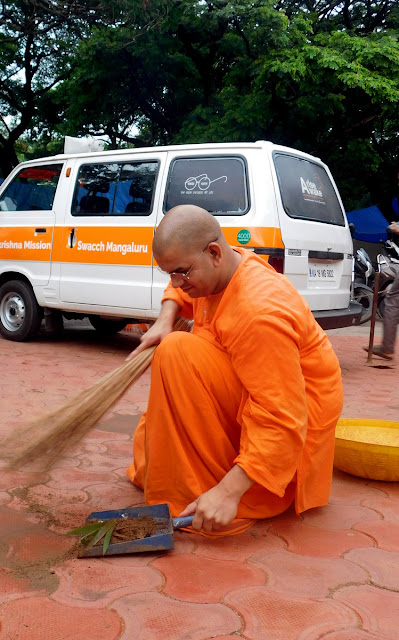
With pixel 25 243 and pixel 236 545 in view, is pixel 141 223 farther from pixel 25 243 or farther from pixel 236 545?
pixel 236 545

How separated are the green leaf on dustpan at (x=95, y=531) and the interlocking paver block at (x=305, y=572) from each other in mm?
488

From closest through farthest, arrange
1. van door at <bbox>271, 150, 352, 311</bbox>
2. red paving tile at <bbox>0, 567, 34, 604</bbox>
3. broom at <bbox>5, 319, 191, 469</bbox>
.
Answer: red paving tile at <bbox>0, 567, 34, 604</bbox> → broom at <bbox>5, 319, 191, 469</bbox> → van door at <bbox>271, 150, 352, 311</bbox>

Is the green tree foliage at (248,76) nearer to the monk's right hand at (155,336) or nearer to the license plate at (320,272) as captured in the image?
the license plate at (320,272)

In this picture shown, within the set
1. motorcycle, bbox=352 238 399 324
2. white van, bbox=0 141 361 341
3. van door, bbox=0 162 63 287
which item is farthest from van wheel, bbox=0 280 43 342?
motorcycle, bbox=352 238 399 324

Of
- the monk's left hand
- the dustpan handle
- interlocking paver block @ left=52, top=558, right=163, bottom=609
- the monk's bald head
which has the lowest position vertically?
interlocking paver block @ left=52, top=558, right=163, bottom=609

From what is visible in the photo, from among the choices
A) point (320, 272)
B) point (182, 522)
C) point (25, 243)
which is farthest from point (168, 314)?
point (25, 243)

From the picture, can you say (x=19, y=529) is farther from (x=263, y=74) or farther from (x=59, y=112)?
(x=59, y=112)

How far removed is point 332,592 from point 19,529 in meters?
1.10

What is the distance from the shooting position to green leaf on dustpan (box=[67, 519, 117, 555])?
6.57ft

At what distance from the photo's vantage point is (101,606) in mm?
1703

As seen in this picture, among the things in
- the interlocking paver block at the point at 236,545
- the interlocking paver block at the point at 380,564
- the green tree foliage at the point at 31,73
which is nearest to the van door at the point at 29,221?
the interlocking paver block at the point at 236,545

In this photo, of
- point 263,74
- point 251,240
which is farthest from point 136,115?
point 251,240

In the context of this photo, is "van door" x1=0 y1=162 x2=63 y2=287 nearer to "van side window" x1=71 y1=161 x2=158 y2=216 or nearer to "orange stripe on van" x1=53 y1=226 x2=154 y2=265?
"orange stripe on van" x1=53 y1=226 x2=154 y2=265

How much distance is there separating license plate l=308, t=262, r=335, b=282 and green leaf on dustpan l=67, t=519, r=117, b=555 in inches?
139
